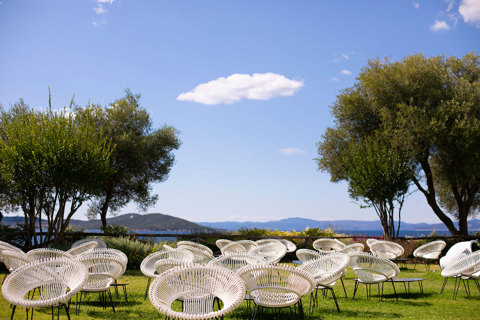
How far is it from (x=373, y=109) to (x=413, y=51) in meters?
3.92

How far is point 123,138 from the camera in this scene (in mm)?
22594

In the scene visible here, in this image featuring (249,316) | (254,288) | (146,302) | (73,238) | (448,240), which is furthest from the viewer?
(448,240)

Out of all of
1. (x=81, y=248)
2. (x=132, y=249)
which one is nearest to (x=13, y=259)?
(x=81, y=248)

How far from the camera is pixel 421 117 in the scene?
18.4 m

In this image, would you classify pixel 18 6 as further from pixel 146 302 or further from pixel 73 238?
pixel 146 302

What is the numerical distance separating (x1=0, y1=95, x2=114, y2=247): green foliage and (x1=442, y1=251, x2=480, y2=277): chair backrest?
1109 cm

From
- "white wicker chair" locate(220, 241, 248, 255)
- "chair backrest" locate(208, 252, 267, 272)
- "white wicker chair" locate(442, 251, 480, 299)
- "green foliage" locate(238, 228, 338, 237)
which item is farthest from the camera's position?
"green foliage" locate(238, 228, 338, 237)

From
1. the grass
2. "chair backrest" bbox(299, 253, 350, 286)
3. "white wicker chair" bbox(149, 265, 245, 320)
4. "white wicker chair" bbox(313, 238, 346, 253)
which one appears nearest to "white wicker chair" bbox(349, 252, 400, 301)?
the grass

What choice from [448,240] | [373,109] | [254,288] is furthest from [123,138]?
[254,288]

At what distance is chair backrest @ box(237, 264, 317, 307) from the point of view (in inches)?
202

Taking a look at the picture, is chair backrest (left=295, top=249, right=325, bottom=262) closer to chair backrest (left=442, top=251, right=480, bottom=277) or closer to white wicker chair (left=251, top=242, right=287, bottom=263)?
white wicker chair (left=251, top=242, right=287, bottom=263)

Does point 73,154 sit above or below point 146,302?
above

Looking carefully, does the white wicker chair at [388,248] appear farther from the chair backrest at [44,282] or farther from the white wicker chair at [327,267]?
the chair backrest at [44,282]

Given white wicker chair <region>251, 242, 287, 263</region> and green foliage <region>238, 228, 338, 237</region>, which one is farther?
green foliage <region>238, 228, 338, 237</region>
